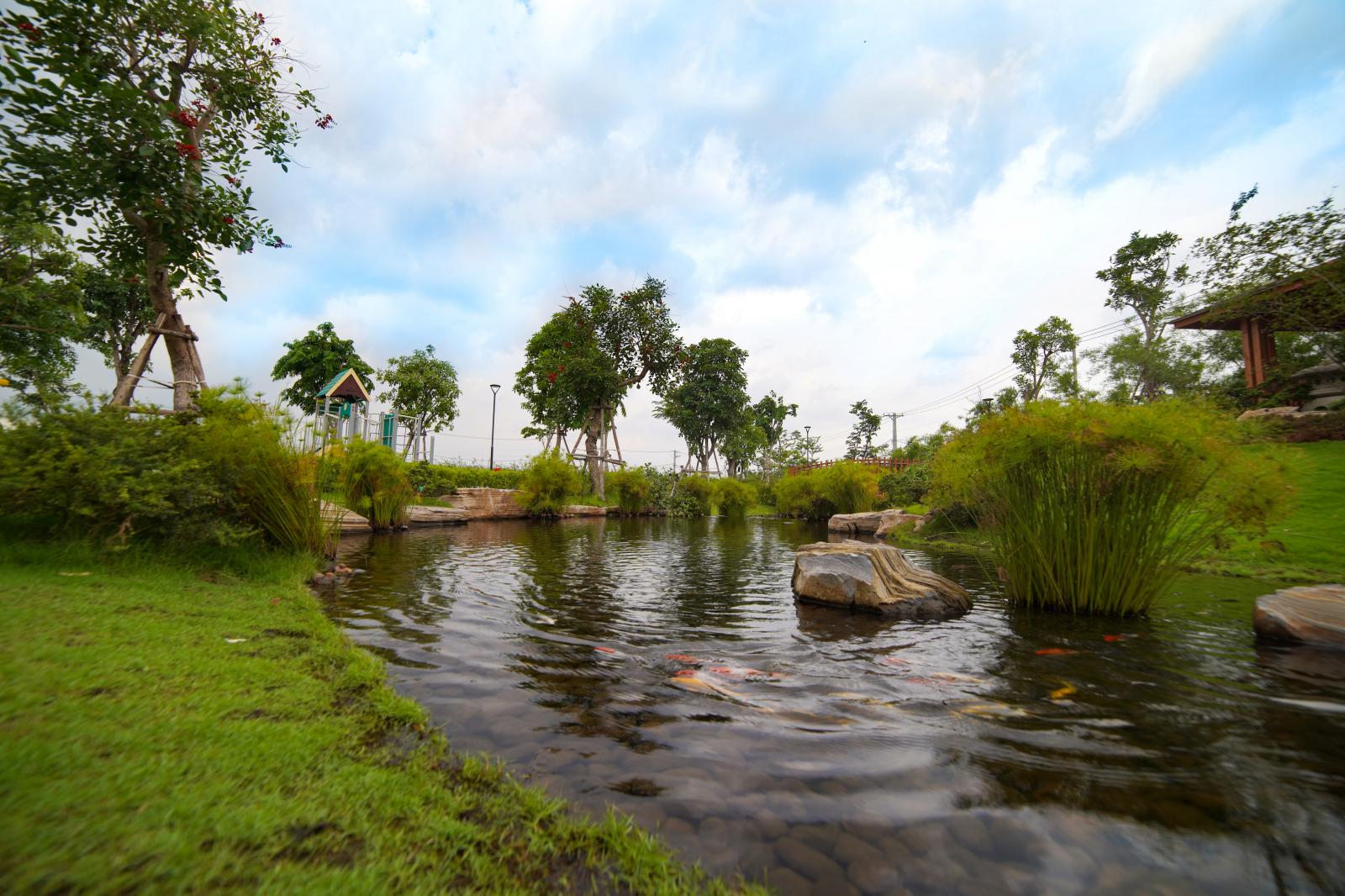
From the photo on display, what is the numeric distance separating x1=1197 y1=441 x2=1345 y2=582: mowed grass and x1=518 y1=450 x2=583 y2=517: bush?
18822mm

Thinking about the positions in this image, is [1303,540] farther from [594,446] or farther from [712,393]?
[712,393]

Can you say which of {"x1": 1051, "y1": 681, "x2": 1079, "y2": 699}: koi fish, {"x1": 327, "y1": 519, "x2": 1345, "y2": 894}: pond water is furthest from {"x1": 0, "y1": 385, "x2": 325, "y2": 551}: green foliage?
{"x1": 1051, "y1": 681, "x2": 1079, "y2": 699}: koi fish

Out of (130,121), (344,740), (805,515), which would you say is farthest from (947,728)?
(805,515)

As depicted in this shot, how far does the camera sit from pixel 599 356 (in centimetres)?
2936

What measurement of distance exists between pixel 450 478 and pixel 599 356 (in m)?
10.0

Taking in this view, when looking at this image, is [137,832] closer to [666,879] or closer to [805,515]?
[666,879]

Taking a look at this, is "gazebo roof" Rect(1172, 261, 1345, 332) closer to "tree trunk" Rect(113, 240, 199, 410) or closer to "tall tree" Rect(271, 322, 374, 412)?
"tree trunk" Rect(113, 240, 199, 410)

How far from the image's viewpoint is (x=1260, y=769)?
271cm

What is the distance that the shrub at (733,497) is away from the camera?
2877 centimetres

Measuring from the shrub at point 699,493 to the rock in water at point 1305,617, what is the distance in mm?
25015

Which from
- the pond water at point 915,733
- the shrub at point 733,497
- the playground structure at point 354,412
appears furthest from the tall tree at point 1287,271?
the playground structure at point 354,412

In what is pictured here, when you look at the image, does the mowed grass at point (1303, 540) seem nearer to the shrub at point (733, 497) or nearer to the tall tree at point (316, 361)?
the shrub at point (733, 497)

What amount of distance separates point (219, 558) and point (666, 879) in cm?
661

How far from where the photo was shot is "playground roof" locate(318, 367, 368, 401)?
26062 mm
